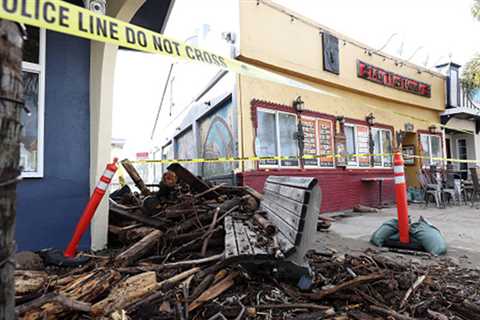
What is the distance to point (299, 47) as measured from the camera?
8.88 meters

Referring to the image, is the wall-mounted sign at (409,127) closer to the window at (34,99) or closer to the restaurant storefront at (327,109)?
the restaurant storefront at (327,109)

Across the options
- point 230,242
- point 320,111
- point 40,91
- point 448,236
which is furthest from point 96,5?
point 320,111

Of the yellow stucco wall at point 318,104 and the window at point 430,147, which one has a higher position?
the yellow stucco wall at point 318,104

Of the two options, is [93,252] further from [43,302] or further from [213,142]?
[213,142]

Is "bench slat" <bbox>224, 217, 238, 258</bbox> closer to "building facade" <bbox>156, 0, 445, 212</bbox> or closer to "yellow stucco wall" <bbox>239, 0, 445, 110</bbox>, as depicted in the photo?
"building facade" <bbox>156, 0, 445, 212</bbox>

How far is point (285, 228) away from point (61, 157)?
131 inches

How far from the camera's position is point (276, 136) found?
27.1 ft

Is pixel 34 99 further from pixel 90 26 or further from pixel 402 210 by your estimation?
pixel 402 210

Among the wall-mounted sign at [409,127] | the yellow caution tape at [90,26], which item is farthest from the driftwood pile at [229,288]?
the wall-mounted sign at [409,127]

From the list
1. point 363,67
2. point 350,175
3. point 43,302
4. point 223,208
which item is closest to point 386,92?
point 363,67

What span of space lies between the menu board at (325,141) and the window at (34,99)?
24.8ft

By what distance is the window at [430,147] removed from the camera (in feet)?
42.5

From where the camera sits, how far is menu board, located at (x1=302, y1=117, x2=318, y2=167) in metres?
8.84

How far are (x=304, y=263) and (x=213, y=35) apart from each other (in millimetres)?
8189
